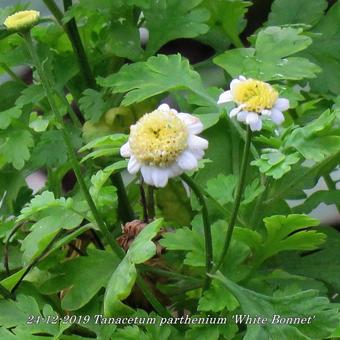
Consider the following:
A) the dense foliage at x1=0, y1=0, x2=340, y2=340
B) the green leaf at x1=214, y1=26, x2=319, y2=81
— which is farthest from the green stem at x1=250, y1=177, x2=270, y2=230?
the green leaf at x1=214, y1=26, x2=319, y2=81

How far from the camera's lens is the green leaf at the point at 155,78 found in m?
0.72

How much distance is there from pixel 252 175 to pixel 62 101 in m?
0.23

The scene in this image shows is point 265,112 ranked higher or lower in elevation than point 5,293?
higher

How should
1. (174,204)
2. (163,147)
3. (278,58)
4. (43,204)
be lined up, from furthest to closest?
(174,204)
(278,58)
(43,204)
(163,147)

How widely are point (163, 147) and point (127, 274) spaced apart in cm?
10

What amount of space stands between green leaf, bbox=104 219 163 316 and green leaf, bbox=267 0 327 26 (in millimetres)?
373

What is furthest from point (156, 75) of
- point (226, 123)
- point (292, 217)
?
point (292, 217)

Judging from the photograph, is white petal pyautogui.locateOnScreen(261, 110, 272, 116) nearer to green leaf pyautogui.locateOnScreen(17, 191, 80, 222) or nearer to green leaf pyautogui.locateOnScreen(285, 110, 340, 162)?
green leaf pyautogui.locateOnScreen(285, 110, 340, 162)

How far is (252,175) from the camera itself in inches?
29.0

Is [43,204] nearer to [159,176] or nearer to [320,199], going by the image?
[159,176]

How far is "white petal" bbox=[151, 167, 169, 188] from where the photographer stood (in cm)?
51

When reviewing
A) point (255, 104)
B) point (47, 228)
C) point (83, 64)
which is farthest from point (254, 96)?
point (83, 64)

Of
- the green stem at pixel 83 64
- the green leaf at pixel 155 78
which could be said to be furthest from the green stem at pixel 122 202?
the green leaf at pixel 155 78

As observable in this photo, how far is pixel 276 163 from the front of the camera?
22.8 inches
